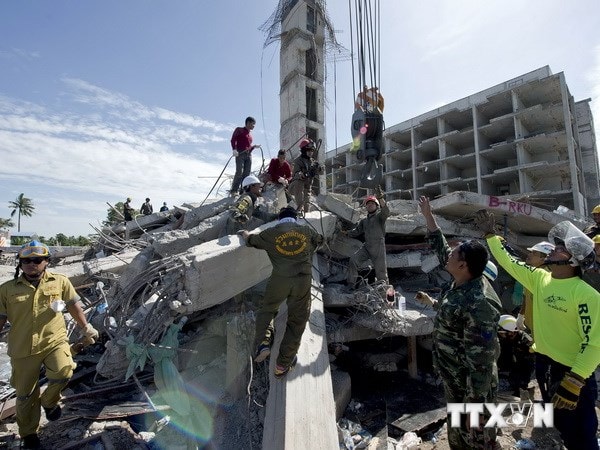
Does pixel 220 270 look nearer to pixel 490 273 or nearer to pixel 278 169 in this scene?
pixel 490 273

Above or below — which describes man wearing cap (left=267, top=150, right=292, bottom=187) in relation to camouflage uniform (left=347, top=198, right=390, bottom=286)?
above

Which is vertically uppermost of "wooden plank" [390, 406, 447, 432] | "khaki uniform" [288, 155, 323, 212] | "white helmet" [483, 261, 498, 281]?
"khaki uniform" [288, 155, 323, 212]

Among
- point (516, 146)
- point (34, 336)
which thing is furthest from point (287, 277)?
point (516, 146)

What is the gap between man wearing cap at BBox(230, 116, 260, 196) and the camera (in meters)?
6.69

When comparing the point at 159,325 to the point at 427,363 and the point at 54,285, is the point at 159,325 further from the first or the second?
the point at 427,363

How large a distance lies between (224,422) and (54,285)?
207 cm

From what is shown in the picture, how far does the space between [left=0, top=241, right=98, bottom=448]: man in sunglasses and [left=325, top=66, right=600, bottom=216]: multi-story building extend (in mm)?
17327

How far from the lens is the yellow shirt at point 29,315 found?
2783 millimetres

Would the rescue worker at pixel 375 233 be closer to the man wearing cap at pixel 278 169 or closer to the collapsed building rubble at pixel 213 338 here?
the collapsed building rubble at pixel 213 338

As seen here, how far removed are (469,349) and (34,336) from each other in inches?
138

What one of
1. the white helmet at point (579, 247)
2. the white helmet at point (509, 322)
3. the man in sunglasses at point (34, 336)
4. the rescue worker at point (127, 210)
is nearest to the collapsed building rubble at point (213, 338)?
the man in sunglasses at point (34, 336)

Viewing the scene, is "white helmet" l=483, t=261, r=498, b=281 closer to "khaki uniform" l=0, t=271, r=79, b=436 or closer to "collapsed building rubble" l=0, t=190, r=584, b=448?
"collapsed building rubble" l=0, t=190, r=584, b=448

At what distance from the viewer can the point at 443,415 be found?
166 inches

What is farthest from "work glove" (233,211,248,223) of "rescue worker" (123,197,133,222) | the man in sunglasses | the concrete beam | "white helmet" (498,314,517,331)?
"rescue worker" (123,197,133,222)
